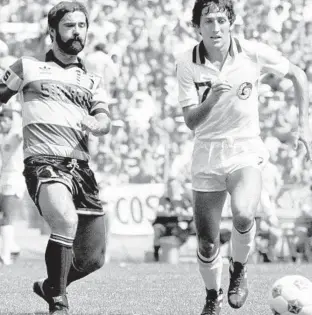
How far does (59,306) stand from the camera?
22.4ft

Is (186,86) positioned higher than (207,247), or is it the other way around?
(186,86)

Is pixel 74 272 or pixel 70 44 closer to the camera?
pixel 70 44

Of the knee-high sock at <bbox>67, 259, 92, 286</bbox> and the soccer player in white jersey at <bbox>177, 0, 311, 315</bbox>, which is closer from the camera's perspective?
the soccer player in white jersey at <bbox>177, 0, 311, 315</bbox>

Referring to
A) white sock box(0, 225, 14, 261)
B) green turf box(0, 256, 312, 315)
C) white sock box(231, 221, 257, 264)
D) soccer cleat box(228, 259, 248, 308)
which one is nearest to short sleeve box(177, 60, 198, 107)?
white sock box(231, 221, 257, 264)

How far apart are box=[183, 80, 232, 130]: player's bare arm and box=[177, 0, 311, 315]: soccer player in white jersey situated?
12 cm

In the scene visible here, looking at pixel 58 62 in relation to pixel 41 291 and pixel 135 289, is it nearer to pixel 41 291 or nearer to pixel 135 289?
pixel 41 291

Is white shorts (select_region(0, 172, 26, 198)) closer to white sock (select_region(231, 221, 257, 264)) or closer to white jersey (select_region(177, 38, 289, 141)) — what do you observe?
white jersey (select_region(177, 38, 289, 141))

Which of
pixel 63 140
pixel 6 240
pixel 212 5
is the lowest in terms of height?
pixel 6 240

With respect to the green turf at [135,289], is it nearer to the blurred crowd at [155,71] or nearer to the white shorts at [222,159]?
the white shorts at [222,159]

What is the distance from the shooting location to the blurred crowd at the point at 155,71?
16.2 m

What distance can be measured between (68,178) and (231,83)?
4.38 feet

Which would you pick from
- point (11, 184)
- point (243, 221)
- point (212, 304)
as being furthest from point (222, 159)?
point (11, 184)

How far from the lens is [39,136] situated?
7.09 m

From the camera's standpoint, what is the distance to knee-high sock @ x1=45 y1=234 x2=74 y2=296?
6832 mm
